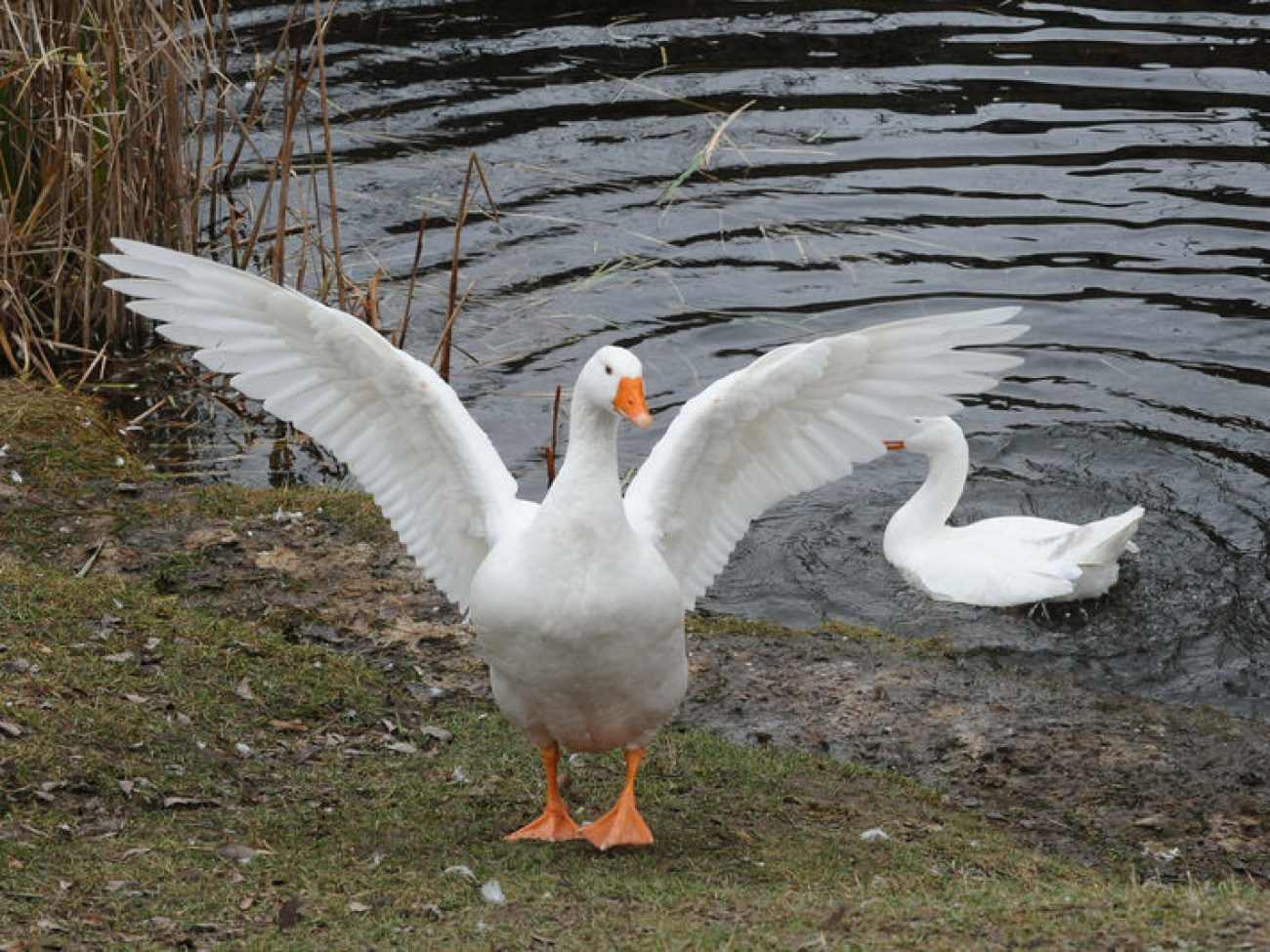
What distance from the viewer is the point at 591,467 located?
5.26m

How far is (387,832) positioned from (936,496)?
196 inches

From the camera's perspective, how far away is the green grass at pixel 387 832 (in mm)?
4465

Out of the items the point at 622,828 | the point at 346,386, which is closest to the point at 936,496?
the point at 622,828

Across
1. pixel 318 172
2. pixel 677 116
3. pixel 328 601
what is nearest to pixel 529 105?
pixel 677 116

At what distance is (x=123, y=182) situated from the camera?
30.7 feet

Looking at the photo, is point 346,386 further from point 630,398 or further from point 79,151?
point 79,151

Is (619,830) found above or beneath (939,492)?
above

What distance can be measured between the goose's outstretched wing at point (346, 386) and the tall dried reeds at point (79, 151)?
141 inches

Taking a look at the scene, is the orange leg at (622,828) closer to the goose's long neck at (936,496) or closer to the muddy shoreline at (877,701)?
the muddy shoreline at (877,701)

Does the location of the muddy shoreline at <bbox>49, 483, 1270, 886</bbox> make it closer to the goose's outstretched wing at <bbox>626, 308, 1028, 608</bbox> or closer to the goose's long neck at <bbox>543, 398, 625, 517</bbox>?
the goose's outstretched wing at <bbox>626, 308, 1028, 608</bbox>

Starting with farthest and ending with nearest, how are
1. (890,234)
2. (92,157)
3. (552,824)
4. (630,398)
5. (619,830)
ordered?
(890,234)
(92,157)
(552,824)
(619,830)
(630,398)

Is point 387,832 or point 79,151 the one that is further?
point 79,151

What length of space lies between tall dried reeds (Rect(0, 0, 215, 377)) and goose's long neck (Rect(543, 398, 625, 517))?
4.59 metres

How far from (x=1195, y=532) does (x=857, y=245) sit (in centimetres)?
399
